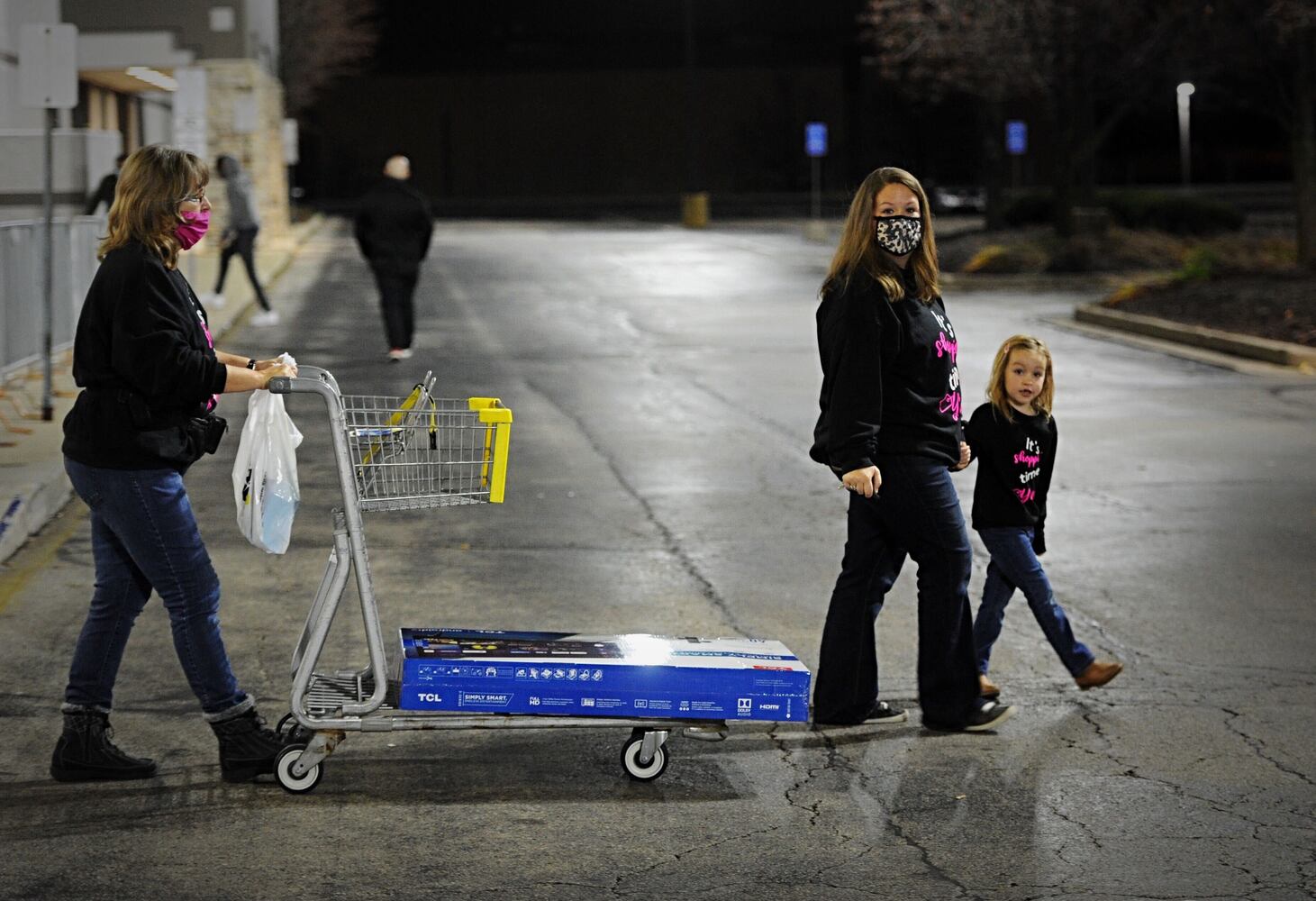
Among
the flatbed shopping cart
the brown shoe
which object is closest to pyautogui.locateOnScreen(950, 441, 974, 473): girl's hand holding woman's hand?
the brown shoe

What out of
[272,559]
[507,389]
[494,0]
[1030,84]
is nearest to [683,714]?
[272,559]

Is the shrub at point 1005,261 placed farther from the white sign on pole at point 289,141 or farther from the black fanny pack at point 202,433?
the black fanny pack at point 202,433

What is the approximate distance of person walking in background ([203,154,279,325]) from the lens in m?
22.1

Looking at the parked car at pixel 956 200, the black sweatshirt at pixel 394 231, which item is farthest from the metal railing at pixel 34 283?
the parked car at pixel 956 200

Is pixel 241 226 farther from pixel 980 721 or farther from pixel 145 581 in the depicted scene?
pixel 980 721

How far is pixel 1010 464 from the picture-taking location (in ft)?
21.6

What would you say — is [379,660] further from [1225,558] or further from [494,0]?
[494,0]

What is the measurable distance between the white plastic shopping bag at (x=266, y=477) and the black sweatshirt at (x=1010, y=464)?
8.14 ft

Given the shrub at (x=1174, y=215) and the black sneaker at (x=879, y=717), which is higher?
the shrub at (x=1174, y=215)

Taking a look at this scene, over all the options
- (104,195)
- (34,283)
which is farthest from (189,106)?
(34,283)

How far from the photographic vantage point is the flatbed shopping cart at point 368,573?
546 centimetres

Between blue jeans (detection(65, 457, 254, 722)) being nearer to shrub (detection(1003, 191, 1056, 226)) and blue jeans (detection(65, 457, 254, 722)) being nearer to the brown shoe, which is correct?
the brown shoe

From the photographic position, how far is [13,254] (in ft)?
50.0

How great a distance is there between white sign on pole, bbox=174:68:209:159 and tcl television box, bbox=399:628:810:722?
62.9 ft
